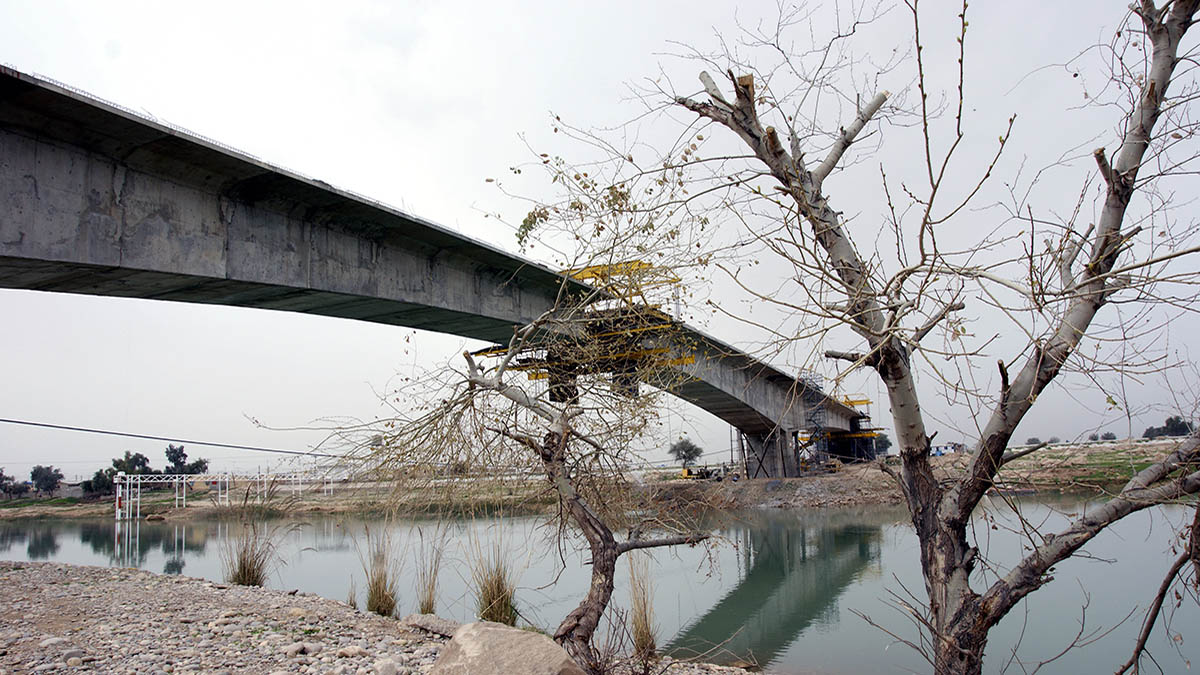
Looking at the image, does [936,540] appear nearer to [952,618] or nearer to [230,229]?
[952,618]

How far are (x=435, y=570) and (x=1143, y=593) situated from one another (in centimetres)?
814

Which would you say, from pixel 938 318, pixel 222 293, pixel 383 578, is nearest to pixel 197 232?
pixel 222 293

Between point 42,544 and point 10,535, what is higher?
point 42,544

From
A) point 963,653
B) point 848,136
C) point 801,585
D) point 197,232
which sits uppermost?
point 197,232

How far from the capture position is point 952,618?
3.33 metres

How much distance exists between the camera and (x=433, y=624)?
6945mm

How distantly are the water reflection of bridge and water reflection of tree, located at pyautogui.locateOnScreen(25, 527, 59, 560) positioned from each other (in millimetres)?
14597

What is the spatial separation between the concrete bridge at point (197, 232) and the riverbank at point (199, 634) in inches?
126

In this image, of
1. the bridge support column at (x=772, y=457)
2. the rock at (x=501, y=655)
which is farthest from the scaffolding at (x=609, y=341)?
the bridge support column at (x=772, y=457)

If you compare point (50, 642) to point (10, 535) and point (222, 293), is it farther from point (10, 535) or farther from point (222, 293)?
point (10, 535)

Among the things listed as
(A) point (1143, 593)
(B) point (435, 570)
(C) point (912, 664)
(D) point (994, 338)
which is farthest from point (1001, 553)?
(D) point (994, 338)

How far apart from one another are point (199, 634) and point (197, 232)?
174 inches

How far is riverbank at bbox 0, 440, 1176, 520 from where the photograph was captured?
11.6 ft

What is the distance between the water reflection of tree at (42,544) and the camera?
55.1 ft
